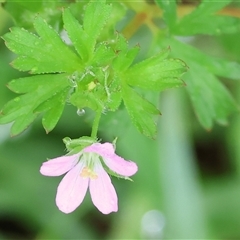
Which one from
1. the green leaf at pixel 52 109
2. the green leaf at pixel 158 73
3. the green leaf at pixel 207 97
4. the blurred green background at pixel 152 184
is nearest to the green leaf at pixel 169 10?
the green leaf at pixel 207 97

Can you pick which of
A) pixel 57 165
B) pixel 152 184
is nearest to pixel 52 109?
pixel 57 165

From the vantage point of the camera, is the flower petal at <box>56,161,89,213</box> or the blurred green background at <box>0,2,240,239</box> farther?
the blurred green background at <box>0,2,240,239</box>

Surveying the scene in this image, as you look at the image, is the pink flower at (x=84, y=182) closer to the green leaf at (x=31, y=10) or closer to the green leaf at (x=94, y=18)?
the green leaf at (x=94, y=18)

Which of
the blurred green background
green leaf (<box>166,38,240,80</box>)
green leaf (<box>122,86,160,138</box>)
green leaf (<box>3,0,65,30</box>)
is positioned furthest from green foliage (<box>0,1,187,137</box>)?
the blurred green background

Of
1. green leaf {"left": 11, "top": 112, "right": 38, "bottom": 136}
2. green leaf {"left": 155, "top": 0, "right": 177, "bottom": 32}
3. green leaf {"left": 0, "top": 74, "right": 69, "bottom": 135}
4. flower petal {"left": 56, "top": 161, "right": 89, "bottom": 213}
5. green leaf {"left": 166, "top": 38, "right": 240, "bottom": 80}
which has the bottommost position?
flower petal {"left": 56, "top": 161, "right": 89, "bottom": 213}

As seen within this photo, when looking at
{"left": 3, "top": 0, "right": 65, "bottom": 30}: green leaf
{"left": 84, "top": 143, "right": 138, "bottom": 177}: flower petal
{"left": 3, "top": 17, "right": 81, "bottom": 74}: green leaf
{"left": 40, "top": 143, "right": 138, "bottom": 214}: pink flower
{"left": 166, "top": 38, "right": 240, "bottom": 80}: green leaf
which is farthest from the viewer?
{"left": 166, "top": 38, "right": 240, "bottom": 80}: green leaf

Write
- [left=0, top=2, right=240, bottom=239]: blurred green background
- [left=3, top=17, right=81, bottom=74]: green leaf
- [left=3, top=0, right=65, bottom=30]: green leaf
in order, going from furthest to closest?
[left=0, top=2, right=240, bottom=239]: blurred green background
[left=3, top=0, right=65, bottom=30]: green leaf
[left=3, top=17, right=81, bottom=74]: green leaf

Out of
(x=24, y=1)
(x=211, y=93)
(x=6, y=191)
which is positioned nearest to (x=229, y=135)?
(x=211, y=93)

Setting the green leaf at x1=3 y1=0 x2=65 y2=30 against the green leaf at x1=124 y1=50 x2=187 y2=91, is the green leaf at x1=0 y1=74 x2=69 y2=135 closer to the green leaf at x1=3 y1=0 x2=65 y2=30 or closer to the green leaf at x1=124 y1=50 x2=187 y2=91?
the green leaf at x1=124 y1=50 x2=187 y2=91
